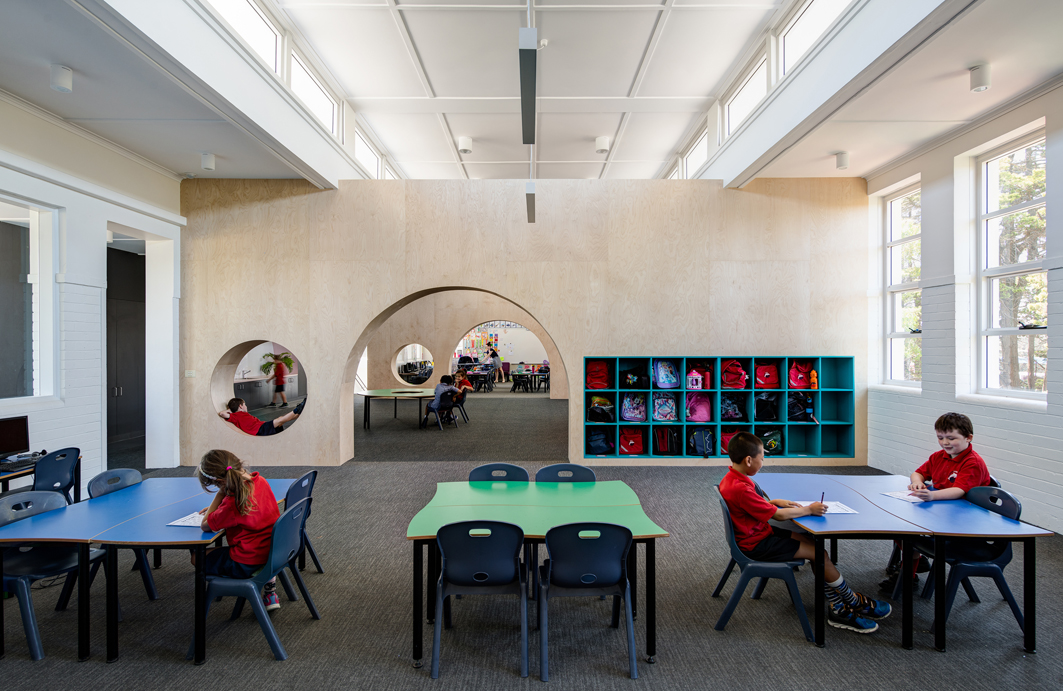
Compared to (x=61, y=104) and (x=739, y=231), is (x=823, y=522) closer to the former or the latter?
(x=739, y=231)

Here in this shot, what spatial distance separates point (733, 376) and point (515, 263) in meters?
3.29

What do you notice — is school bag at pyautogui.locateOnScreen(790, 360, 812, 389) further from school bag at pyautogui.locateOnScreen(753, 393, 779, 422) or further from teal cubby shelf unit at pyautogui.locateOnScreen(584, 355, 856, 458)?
school bag at pyautogui.locateOnScreen(753, 393, 779, 422)

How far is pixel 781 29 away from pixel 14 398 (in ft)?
28.4

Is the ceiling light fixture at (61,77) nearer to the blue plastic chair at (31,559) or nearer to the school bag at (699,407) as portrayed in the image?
the blue plastic chair at (31,559)

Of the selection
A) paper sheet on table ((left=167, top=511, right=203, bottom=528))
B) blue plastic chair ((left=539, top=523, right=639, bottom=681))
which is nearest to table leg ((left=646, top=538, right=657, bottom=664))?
blue plastic chair ((left=539, top=523, right=639, bottom=681))

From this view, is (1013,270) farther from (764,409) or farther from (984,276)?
(764,409)

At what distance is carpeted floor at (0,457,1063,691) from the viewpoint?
2707mm

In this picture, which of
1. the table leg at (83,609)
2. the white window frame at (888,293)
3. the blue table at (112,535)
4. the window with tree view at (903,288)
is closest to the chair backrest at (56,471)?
the blue table at (112,535)

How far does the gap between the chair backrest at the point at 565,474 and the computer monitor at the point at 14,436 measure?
15.5 feet

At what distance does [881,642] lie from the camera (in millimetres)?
2996

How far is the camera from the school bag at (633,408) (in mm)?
7250

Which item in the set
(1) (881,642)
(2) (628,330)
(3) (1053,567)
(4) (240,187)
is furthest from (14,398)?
(3) (1053,567)

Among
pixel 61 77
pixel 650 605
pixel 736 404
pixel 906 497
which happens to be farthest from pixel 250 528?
pixel 736 404

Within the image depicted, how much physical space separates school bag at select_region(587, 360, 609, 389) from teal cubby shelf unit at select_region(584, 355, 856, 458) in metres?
0.03
